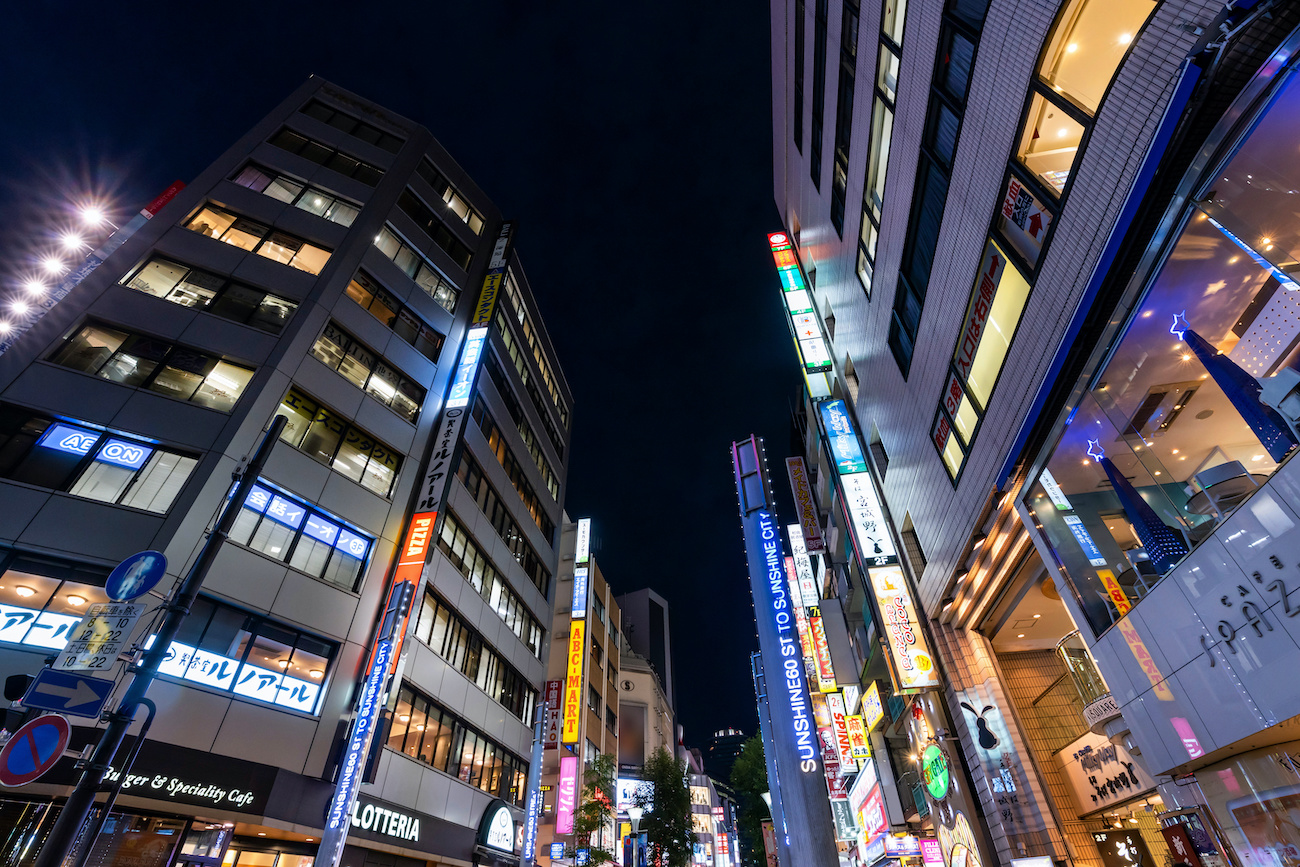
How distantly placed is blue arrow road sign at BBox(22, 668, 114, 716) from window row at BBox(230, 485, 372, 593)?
9709 mm

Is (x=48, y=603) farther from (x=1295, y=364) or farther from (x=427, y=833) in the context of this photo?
(x=1295, y=364)

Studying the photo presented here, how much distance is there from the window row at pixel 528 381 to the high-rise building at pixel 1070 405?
21.6 meters

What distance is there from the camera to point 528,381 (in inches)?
1515

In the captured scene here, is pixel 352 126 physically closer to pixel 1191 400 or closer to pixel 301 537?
pixel 301 537

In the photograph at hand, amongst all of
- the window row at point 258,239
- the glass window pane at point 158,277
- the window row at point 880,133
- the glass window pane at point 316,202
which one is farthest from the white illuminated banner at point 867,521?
the glass window pane at point 316,202

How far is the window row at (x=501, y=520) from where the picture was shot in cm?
2736

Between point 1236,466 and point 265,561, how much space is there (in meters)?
21.0

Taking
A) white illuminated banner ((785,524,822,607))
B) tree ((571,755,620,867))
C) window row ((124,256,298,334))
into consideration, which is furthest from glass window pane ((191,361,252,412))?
white illuminated banner ((785,524,822,607))

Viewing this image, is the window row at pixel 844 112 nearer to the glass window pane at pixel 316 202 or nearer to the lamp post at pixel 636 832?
the glass window pane at pixel 316 202

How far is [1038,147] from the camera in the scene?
9.81m

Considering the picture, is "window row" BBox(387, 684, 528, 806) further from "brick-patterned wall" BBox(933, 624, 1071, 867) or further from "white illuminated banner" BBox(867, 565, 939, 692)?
"brick-patterned wall" BBox(933, 624, 1071, 867)

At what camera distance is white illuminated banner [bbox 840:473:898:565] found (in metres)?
18.6

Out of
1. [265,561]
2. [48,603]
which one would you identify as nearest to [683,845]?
[265,561]

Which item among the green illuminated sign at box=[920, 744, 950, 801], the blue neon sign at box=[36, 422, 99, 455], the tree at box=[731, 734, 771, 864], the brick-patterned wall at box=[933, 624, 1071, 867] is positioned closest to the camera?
the brick-patterned wall at box=[933, 624, 1071, 867]
